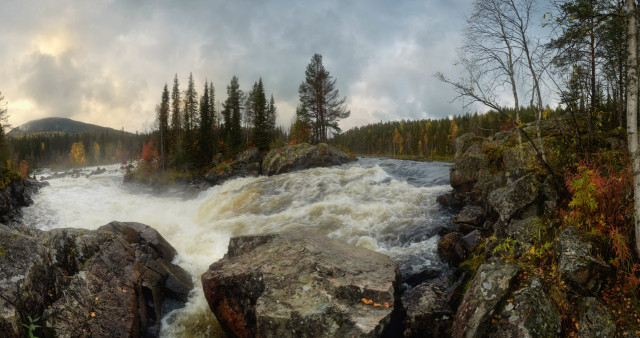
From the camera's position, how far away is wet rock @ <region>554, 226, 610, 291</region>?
16.5ft

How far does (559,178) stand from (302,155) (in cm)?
2177

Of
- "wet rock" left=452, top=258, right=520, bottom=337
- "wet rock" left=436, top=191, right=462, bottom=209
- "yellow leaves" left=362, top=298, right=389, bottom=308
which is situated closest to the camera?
"wet rock" left=452, top=258, right=520, bottom=337

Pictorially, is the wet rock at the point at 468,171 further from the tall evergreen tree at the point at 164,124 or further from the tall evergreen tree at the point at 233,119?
the tall evergreen tree at the point at 164,124

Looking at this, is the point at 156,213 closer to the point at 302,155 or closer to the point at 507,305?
the point at 302,155

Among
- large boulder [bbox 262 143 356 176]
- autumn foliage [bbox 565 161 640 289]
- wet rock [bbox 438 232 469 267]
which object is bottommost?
wet rock [bbox 438 232 469 267]

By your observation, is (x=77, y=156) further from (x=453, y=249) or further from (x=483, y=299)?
(x=483, y=299)

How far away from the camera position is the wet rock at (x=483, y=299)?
16.2ft

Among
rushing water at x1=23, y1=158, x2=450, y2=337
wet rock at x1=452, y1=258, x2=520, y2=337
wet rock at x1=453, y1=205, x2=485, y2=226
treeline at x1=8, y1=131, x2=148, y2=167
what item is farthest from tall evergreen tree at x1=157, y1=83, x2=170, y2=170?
treeline at x1=8, y1=131, x2=148, y2=167

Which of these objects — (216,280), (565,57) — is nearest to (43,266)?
(216,280)

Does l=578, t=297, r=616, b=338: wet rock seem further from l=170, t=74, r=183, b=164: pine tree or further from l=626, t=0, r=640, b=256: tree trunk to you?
l=170, t=74, r=183, b=164: pine tree

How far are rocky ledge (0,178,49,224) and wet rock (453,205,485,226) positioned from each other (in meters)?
25.0

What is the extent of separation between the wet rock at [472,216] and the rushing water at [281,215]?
1156 mm

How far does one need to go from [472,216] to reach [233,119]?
151ft

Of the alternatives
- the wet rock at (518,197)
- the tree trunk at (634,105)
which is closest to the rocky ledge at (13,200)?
the wet rock at (518,197)
